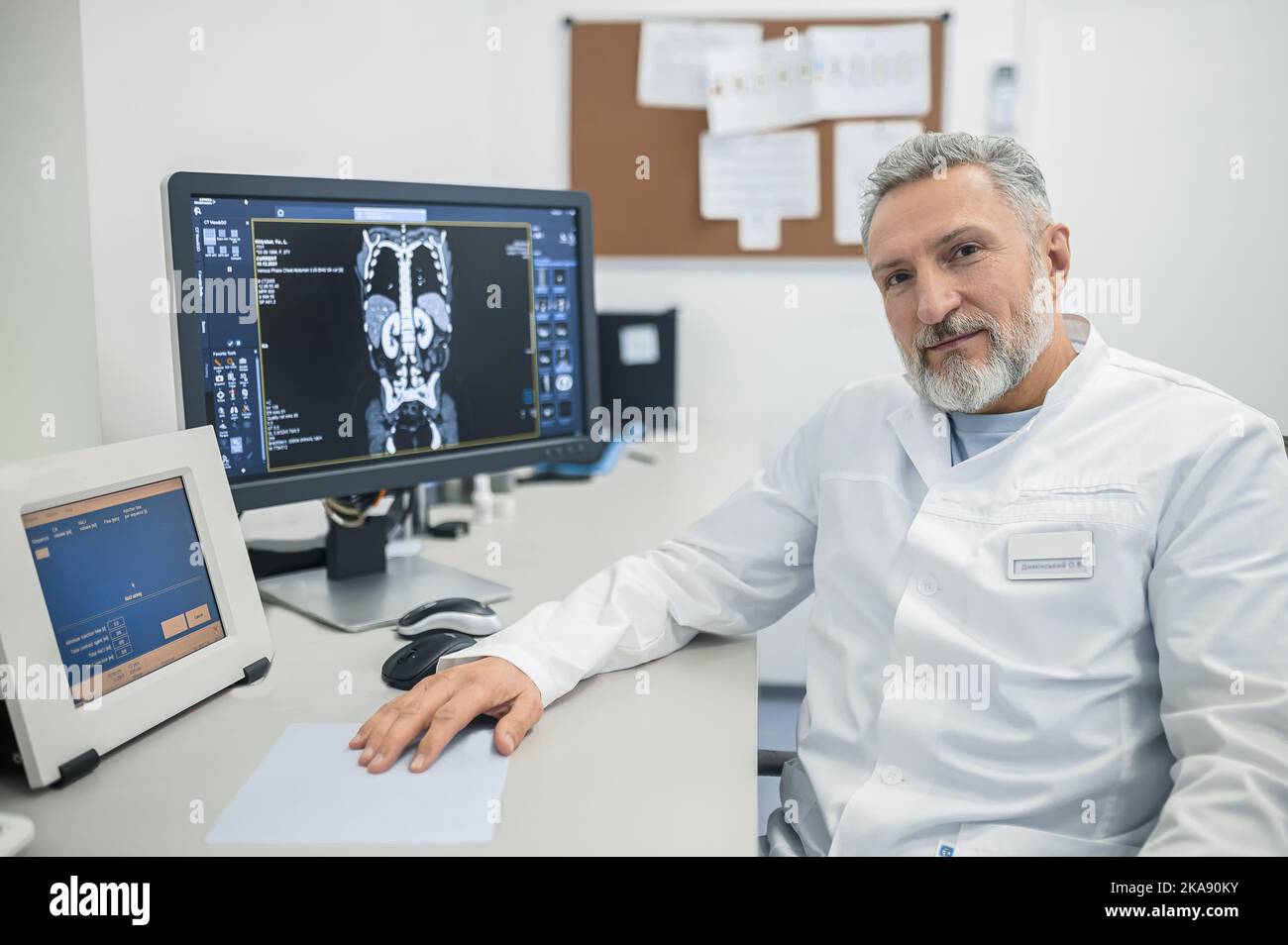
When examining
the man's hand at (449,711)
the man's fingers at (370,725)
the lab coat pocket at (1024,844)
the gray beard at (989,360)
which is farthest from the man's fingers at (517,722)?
the gray beard at (989,360)

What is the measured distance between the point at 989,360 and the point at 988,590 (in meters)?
0.27

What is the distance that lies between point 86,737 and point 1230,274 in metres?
2.87

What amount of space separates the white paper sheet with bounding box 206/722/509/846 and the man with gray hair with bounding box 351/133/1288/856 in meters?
0.02

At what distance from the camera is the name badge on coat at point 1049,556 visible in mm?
1017

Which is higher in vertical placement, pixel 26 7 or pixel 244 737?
pixel 26 7

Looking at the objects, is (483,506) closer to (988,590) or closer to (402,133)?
(402,133)

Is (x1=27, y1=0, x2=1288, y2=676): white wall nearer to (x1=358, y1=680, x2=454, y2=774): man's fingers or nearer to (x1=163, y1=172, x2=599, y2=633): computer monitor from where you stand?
(x1=163, y1=172, x2=599, y2=633): computer monitor

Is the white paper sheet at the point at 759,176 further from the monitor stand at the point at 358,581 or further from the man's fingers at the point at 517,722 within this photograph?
the man's fingers at the point at 517,722

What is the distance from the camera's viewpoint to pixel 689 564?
4.07 ft

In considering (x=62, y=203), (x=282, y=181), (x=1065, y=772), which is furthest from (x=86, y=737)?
(x=1065, y=772)

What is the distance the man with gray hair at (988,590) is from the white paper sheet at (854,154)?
1.59 m

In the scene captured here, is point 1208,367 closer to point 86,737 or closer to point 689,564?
point 689,564

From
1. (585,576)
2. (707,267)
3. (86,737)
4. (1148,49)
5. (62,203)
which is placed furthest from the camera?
(707,267)
